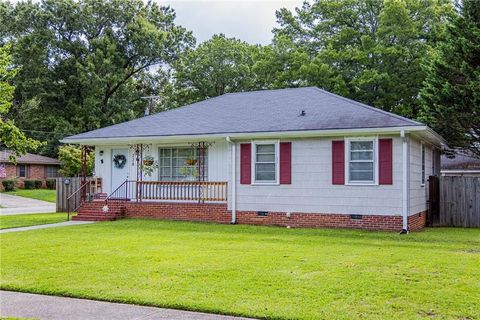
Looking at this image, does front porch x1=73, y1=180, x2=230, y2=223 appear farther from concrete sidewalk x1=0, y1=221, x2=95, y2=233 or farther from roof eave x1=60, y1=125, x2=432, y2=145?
roof eave x1=60, y1=125, x2=432, y2=145

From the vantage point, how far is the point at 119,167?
18.9 metres

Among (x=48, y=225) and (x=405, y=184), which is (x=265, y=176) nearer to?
(x=405, y=184)

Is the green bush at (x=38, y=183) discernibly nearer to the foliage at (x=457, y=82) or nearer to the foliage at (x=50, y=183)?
the foliage at (x=50, y=183)

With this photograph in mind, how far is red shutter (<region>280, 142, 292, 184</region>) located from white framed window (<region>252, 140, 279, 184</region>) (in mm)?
206

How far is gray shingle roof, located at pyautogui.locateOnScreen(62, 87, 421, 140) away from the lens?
1456 centimetres

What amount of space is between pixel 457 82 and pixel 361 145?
6.75 metres

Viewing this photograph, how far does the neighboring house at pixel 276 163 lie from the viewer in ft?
45.9

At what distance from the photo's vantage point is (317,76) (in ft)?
93.7

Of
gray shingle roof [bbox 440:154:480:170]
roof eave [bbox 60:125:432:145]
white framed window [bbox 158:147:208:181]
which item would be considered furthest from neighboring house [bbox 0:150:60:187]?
gray shingle roof [bbox 440:154:480:170]

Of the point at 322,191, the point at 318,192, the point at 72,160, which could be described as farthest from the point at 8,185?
the point at 322,191

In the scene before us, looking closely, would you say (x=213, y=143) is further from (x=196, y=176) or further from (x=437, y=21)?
(x=437, y=21)

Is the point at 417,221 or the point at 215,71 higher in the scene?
the point at 215,71

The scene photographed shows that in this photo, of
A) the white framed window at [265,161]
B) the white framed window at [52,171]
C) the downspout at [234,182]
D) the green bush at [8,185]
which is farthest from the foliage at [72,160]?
the white framed window at [265,161]

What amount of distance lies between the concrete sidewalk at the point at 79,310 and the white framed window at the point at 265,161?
9.95 meters
